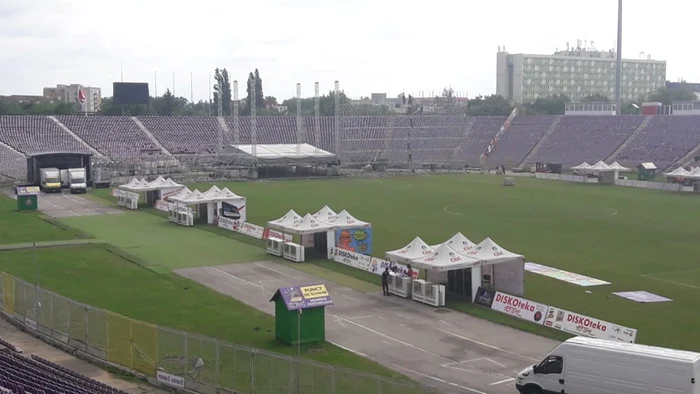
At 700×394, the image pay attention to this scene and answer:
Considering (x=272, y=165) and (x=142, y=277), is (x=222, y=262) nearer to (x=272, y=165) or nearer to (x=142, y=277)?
(x=142, y=277)

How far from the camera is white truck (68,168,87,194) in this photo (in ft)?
254

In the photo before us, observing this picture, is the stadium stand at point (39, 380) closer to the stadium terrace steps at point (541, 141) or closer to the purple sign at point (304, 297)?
the purple sign at point (304, 297)

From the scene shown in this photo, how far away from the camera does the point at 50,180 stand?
7762 cm

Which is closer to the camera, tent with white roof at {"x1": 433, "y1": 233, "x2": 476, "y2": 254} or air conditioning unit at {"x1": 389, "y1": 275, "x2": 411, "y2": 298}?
air conditioning unit at {"x1": 389, "y1": 275, "x2": 411, "y2": 298}

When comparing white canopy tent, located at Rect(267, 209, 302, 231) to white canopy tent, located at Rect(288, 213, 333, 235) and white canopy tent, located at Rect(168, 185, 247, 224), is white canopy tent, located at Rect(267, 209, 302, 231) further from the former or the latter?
white canopy tent, located at Rect(168, 185, 247, 224)

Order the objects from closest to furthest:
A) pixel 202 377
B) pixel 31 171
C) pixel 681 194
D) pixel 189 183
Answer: pixel 202 377
pixel 681 194
pixel 31 171
pixel 189 183

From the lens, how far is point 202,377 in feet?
69.9

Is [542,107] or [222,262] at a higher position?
[542,107]

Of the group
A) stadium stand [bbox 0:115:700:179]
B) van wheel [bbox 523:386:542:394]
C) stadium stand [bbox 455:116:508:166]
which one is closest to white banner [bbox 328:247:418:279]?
van wheel [bbox 523:386:542:394]

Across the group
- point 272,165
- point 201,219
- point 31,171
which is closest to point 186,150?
point 272,165

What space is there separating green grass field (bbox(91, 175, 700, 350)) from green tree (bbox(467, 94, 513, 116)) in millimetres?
→ 69418

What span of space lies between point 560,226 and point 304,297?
31598 millimetres

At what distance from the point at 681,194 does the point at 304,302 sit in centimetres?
5977

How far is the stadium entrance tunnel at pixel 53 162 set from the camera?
80.5 m
